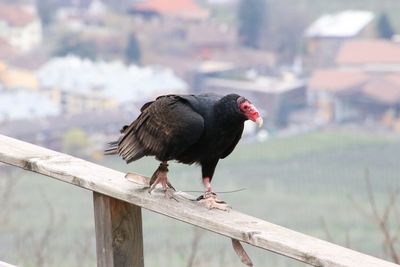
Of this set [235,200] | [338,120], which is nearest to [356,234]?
[235,200]

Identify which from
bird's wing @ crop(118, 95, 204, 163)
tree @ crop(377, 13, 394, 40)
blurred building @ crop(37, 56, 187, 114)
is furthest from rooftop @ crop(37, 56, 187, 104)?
bird's wing @ crop(118, 95, 204, 163)

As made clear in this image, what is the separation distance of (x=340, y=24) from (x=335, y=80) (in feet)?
6.80

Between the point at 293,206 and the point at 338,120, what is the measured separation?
337 cm

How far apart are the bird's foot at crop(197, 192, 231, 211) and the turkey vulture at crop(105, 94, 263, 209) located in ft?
0.14

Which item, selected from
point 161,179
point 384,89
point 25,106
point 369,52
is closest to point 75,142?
point 25,106

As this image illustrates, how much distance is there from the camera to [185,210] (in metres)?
2.57

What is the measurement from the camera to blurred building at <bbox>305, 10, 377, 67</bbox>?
1522 cm

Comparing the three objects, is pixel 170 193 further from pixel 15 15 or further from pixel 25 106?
pixel 15 15

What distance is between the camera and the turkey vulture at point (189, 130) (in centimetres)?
302

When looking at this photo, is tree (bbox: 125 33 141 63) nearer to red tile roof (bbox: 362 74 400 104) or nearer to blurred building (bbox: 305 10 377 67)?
blurred building (bbox: 305 10 377 67)

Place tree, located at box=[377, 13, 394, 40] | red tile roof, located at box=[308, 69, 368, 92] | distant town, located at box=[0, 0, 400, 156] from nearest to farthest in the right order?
distant town, located at box=[0, 0, 400, 156] → red tile roof, located at box=[308, 69, 368, 92] → tree, located at box=[377, 13, 394, 40]

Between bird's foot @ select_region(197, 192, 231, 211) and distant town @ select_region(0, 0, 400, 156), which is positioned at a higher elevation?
bird's foot @ select_region(197, 192, 231, 211)

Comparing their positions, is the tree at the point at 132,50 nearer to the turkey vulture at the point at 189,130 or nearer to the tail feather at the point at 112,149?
the tail feather at the point at 112,149

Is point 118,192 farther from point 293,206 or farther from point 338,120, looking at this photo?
point 338,120
